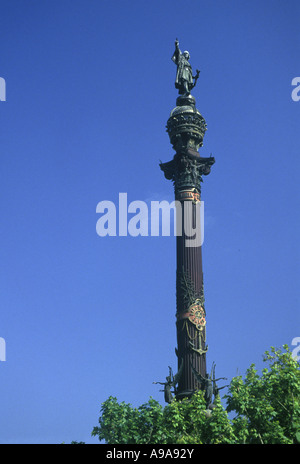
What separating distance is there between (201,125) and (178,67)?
886 centimetres

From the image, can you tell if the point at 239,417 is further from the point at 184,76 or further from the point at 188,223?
the point at 184,76

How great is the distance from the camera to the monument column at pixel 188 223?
51.4m

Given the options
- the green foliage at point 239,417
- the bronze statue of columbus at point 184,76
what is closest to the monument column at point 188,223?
the bronze statue of columbus at point 184,76

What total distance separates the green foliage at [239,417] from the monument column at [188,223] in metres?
5.77

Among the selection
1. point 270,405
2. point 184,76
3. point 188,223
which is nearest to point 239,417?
point 270,405


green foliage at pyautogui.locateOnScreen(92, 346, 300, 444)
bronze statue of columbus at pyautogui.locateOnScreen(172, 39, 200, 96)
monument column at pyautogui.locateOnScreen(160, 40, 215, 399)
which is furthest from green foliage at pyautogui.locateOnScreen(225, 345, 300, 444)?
bronze statue of columbus at pyautogui.locateOnScreen(172, 39, 200, 96)

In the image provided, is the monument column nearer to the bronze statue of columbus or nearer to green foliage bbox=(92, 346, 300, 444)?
the bronze statue of columbus

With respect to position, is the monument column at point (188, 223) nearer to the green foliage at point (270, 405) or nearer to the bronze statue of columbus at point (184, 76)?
the bronze statue of columbus at point (184, 76)

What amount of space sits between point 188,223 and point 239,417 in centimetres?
2061

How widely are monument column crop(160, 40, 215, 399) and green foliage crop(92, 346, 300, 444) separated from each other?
5.77 m

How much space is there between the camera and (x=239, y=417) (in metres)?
41.4

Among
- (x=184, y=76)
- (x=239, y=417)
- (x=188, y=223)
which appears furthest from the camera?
(x=184, y=76)

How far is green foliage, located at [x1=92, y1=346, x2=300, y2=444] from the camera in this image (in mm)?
39906
